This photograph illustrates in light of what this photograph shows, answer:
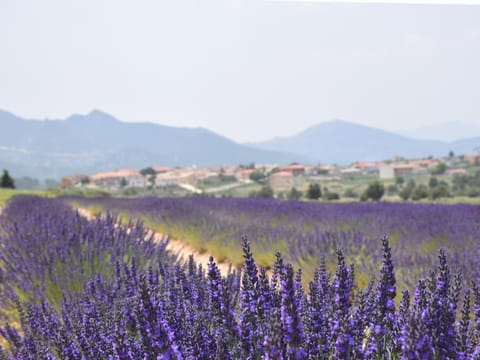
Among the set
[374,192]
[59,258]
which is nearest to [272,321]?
[59,258]

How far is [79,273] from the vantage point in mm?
2580

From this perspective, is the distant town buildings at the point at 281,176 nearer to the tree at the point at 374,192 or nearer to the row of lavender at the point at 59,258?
the tree at the point at 374,192

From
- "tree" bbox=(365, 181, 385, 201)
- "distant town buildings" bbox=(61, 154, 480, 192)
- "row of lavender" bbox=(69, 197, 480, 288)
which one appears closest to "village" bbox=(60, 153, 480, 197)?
"distant town buildings" bbox=(61, 154, 480, 192)

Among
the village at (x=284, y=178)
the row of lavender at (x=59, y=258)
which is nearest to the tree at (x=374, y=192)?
the row of lavender at (x=59, y=258)

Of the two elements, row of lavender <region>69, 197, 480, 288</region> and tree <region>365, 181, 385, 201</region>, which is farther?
tree <region>365, 181, 385, 201</region>

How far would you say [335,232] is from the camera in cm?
401

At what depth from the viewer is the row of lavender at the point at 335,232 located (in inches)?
122

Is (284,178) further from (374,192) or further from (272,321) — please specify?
(272,321)

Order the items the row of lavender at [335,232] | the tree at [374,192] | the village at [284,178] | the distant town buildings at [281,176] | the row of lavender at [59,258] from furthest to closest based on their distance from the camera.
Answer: the distant town buildings at [281,176] → the village at [284,178] → the tree at [374,192] → the row of lavender at [335,232] → the row of lavender at [59,258]

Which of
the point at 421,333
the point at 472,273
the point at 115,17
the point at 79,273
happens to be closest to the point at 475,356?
the point at 421,333

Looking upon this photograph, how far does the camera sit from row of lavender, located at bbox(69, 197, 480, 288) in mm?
3104

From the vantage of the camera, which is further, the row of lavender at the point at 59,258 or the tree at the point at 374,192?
the tree at the point at 374,192

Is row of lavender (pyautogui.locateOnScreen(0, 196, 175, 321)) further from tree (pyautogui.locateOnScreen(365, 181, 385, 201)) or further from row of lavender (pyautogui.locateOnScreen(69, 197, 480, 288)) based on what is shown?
tree (pyautogui.locateOnScreen(365, 181, 385, 201))

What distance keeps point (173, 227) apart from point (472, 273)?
4023 millimetres
